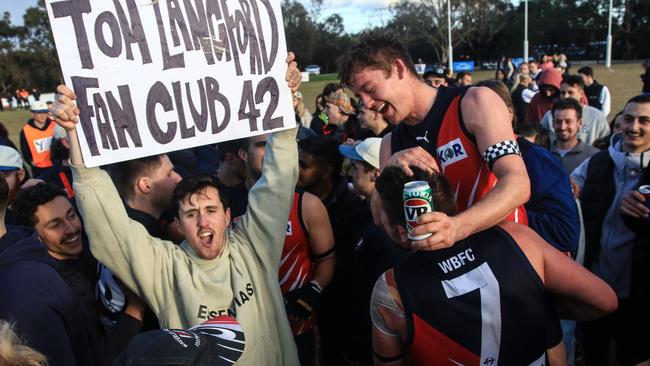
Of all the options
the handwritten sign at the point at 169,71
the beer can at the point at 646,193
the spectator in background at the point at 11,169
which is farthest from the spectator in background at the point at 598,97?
the spectator in background at the point at 11,169

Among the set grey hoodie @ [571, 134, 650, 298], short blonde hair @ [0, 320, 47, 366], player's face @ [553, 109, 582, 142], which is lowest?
grey hoodie @ [571, 134, 650, 298]

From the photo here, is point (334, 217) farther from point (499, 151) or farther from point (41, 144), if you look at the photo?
point (41, 144)

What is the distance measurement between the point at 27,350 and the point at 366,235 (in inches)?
74.3

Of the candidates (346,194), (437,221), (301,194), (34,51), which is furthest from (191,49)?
(34,51)

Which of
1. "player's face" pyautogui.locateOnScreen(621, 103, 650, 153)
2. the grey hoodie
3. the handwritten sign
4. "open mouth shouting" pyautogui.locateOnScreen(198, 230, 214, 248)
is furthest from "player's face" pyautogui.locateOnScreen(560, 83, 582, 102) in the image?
"open mouth shouting" pyautogui.locateOnScreen(198, 230, 214, 248)

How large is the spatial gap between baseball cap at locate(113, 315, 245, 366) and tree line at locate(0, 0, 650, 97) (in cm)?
5385

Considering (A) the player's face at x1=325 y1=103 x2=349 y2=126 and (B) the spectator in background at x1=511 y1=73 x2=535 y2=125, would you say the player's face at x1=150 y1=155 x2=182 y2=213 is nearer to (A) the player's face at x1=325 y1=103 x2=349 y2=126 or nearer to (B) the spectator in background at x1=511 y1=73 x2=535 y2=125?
(A) the player's face at x1=325 y1=103 x2=349 y2=126

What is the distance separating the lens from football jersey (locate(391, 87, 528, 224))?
2.23 m

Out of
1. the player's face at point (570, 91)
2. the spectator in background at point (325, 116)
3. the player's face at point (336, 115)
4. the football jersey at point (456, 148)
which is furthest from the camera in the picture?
Result: the spectator in background at point (325, 116)

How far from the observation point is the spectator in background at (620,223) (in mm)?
3383

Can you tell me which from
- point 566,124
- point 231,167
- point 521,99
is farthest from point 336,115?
point 521,99

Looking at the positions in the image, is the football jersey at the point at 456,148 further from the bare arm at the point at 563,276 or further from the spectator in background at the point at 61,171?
the spectator in background at the point at 61,171

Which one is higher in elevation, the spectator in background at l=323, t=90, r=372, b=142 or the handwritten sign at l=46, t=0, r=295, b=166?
the handwritten sign at l=46, t=0, r=295, b=166

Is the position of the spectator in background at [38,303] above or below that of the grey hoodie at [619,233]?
above
